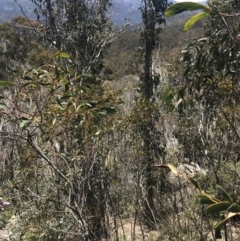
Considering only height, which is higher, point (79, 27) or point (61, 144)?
point (79, 27)

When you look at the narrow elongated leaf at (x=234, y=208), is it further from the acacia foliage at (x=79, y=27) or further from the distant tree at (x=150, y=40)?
the distant tree at (x=150, y=40)

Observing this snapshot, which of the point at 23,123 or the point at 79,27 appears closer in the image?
the point at 23,123

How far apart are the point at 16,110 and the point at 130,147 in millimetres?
4743

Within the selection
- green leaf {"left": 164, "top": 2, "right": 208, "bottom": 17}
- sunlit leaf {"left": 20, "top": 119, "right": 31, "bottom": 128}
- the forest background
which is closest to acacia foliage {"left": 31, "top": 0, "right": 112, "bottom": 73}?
A: the forest background

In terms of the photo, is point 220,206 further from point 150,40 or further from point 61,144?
point 150,40

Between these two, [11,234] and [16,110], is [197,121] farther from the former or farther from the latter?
[16,110]

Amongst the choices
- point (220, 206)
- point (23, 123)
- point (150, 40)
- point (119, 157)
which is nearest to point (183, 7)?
point (220, 206)

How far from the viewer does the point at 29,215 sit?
5.48m

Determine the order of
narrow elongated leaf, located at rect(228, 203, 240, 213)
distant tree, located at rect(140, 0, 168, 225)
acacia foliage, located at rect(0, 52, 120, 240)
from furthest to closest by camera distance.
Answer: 1. distant tree, located at rect(140, 0, 168, 225)
2. acacia foliage, located at rect(0, 52, 120, 240)
3. narrow elongated leaf, located at rect(228, 203, 240, 213)

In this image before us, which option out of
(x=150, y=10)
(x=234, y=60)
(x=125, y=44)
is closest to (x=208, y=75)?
(x=234, y=60)

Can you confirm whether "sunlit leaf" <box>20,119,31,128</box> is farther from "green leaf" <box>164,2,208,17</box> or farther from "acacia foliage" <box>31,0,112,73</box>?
"acacia foliage" <box>31,0,112,73</box>

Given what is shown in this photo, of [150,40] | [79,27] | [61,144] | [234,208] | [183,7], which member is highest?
[150,40]

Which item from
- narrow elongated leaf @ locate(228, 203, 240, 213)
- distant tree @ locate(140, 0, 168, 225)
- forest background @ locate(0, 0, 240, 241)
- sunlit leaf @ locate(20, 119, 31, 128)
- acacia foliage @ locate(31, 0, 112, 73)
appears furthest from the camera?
distant tree @ locate(140, 0, 168, 225)

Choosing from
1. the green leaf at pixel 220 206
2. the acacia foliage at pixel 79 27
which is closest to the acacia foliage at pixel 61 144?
the green leaf at pixel 220 206
